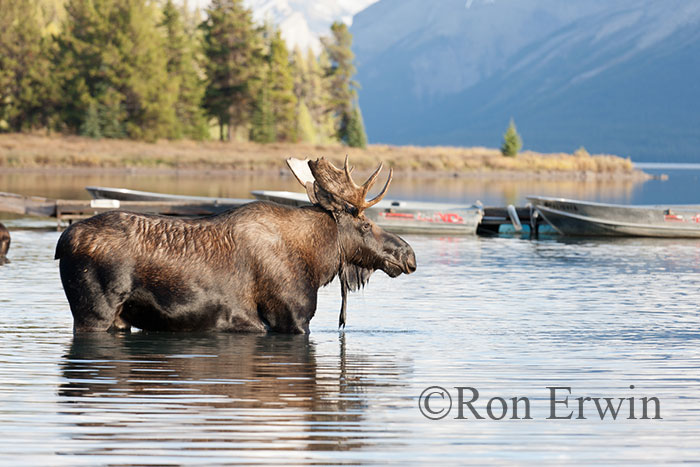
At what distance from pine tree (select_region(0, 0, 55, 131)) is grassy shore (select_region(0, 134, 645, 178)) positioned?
5502 millimetres

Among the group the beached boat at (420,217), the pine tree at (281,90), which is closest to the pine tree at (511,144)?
the pine tree at (281,90)

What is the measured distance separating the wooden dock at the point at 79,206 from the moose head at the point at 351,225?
20.0m

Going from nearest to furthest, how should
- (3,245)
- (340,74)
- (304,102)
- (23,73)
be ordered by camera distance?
(3,245)
(23,73)
(340,74)
(304,102)

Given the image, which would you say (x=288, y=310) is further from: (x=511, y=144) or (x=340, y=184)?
(x=511, y=144)

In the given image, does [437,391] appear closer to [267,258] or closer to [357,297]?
[267,258]

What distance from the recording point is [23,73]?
357 feet

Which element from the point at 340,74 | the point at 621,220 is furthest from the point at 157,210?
the point at 340,74

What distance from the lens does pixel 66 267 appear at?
36.7 feet

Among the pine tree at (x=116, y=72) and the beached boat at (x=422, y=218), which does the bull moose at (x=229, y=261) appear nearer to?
the beached boat at (x=422, y=218)

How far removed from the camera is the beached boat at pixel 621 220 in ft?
Result: 114

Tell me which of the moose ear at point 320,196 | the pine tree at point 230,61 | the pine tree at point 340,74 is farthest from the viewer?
the pine tree at point 340,74

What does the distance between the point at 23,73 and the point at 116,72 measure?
8976mm

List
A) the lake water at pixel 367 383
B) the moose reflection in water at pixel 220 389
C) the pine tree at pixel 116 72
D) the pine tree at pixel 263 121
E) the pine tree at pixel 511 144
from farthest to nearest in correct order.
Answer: the pine tree at pixel 511 144 < the pine tree at pixel 263 121 < the pine tree at pixel 116 72 < the moose reflection in water at pixel 220 389 < the lake water at pixel 367 383

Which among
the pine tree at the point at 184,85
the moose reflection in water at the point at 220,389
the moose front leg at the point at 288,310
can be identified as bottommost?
the moose reflection in water at the point at 220,389
